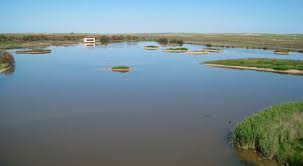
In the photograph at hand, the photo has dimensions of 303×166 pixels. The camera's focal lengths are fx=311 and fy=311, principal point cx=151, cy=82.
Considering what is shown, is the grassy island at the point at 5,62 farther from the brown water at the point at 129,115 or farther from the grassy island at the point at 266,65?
the grassy island at the point at 266,65

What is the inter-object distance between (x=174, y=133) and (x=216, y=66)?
72.5 feet

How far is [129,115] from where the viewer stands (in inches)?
597

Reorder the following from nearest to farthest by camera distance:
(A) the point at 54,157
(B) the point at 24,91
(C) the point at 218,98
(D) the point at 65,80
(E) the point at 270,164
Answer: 1. (E) the point at 270,164
2. (A) the point at 54,157
3. (C) the point at 218,98
4. (B) the point at 24,91
5. (D) the point at 65,80

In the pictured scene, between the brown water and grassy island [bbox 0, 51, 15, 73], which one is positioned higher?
grassy island [bbox 0, 51, 15, 73]

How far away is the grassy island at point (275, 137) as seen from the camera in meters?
9.45

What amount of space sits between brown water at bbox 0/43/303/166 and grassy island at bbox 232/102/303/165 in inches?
28.2

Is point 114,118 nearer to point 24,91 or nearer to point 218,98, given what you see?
point 218,98

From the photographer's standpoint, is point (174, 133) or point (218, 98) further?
point (218, 98)

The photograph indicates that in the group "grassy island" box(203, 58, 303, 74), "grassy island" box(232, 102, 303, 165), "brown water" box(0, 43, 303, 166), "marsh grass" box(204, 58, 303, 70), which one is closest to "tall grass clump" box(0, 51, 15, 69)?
"brown water" box(0, 43, 303, 166)

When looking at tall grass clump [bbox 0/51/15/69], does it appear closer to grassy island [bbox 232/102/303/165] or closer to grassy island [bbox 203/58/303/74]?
grassy island [bbox 203/58/303/74]

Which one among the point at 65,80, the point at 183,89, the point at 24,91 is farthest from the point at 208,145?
the point at 65,80

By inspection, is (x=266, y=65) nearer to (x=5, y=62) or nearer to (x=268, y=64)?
(x=268, y=64)

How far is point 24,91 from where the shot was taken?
20.9 metres

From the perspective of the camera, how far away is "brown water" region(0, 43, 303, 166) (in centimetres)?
1048
